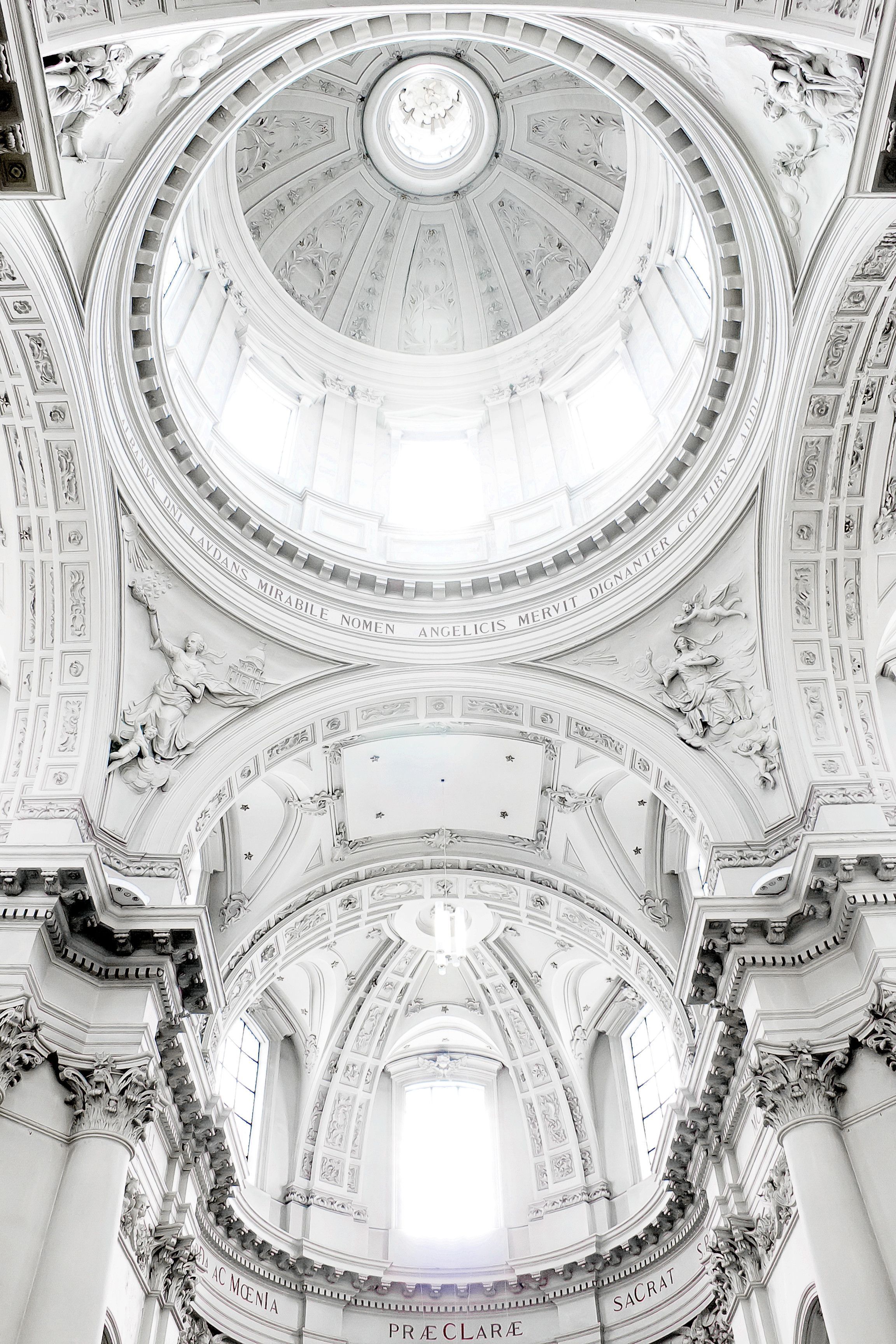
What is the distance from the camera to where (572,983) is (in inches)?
866

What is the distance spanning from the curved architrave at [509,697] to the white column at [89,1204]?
3.23 m

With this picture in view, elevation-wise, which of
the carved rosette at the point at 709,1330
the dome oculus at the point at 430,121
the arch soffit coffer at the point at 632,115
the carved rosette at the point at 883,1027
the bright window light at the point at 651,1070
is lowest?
the carved rosette at the point at 709,1330

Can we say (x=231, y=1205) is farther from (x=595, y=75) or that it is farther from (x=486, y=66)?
(x=486, y=66)

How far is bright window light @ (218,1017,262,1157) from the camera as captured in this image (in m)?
19.7

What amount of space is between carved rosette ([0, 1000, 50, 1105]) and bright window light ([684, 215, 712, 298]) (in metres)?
12.9

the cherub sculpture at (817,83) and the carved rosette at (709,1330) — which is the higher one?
the cherub sculpture at (817,83)

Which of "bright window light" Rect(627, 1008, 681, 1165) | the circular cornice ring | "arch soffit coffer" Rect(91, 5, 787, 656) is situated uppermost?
the circular cornice ring

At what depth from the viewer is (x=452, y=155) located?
21.0 meters

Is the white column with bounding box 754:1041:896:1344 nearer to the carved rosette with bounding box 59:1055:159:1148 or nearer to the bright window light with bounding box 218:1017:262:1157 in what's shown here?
the carved rosette with bounding box 59:1055:159:1148

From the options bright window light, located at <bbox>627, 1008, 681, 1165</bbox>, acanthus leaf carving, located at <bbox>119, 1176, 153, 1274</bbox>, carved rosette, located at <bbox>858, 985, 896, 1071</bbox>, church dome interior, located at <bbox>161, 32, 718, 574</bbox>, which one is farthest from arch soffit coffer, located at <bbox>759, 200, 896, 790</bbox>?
acanthus leaf carving, located at <bbox>119, 1176, 153, 1274</bbox>

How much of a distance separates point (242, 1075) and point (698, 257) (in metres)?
15.5

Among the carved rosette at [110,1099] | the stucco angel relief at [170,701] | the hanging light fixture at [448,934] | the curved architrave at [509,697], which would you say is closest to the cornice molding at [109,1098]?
the carved rosette at [110,1099]

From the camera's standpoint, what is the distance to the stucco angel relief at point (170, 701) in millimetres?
14789

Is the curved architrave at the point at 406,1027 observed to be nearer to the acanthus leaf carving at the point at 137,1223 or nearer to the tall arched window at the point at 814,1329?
the acanthus leaf carving at the point at 137,1223
